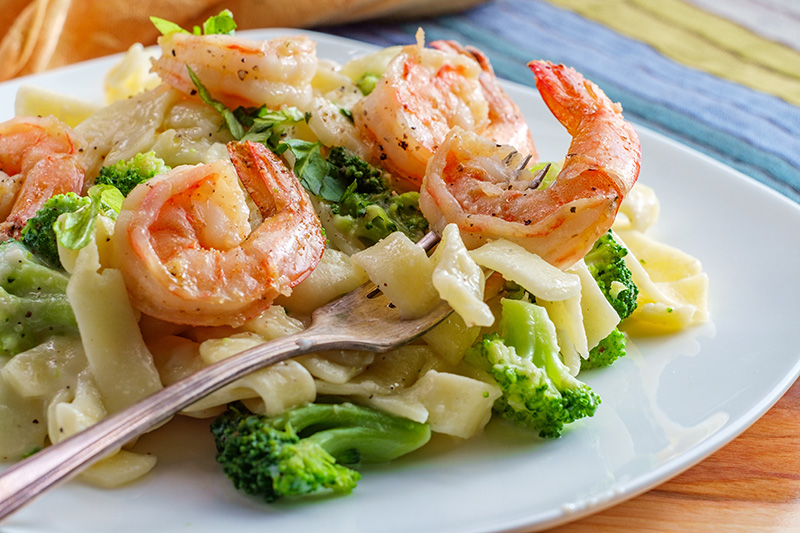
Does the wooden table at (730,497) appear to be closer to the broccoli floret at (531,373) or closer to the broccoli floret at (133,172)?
the broccoli floret at (531,373)

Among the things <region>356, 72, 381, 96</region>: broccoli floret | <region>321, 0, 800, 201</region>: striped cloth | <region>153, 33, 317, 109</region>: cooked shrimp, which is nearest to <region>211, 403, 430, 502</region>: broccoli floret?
<region>153, 33, 317, 109</region>: cooked shrimp

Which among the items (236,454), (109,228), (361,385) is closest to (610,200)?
(361,385)

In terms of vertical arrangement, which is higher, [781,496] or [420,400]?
[420,400]

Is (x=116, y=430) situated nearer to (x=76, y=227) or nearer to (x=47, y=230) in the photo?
(x=76, y=227)

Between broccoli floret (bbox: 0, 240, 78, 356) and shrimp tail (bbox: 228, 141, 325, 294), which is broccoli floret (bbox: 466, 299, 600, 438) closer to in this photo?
shrimp tail (bbox: 228, 141, 325, 294)

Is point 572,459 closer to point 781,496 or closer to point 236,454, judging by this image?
point 781,496

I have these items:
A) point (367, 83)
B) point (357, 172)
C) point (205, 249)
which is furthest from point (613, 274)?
point (205, 249)
